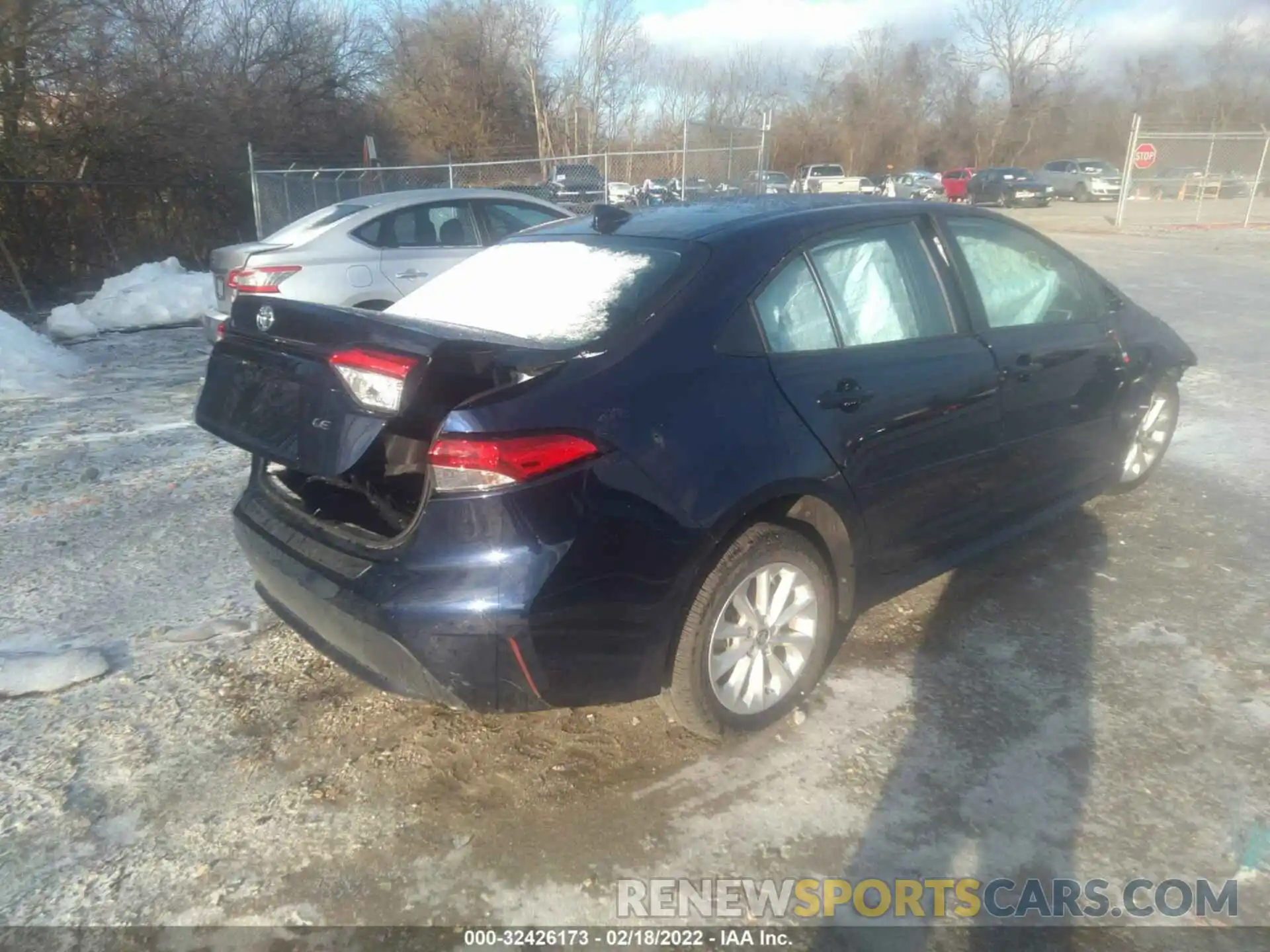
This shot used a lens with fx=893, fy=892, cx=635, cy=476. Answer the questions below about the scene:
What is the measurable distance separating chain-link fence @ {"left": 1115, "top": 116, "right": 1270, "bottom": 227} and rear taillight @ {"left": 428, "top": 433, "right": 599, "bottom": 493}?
2632 cm

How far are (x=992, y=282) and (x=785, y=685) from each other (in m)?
2.00

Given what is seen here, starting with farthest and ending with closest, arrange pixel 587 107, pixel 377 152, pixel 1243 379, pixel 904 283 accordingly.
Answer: pixel 587 107, pixel 377 152, pixel 1243 379, pixel 904 283

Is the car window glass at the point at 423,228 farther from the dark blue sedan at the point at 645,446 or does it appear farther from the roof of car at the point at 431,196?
the dark blue sedan at the point at 645,446

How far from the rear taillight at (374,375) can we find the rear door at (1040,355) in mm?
2388

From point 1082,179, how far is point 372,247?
3916cm

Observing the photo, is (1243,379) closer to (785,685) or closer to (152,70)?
(785,685)

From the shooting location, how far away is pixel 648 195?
1675 centimetres

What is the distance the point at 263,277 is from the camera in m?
7.36

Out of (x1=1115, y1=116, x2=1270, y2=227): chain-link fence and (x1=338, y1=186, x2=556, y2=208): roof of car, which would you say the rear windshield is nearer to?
(x1=338, y1=186, x2=556, y2=208): roof of car

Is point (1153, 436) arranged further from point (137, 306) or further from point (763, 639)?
point (137, 306)

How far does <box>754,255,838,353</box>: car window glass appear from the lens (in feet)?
9.56

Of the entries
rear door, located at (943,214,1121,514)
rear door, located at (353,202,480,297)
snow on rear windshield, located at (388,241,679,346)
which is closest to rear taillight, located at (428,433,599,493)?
snow on rear windshield, located at (388,241,679,346)

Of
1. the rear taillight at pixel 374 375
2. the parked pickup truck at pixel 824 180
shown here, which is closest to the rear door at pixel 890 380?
the rear taillight at pixel 374 375

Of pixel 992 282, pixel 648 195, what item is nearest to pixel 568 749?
pixel 992 282
